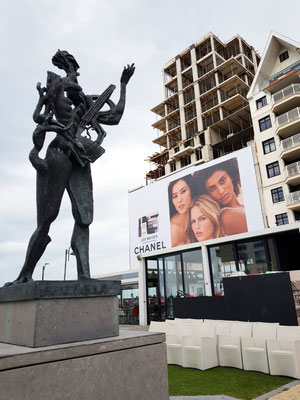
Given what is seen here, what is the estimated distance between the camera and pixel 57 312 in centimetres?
287

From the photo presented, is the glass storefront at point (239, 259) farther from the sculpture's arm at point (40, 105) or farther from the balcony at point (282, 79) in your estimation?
the balcony at point (282, 79)

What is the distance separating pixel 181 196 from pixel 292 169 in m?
13.7

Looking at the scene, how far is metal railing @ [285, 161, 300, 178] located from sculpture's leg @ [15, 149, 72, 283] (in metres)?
25.2

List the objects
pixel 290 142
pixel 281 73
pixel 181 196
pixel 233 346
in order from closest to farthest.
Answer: pixel 233 346, pixel 290 142, pixel 281 73, pixel 181 196

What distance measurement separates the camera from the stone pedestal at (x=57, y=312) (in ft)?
9.08

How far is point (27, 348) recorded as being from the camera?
8.72ft

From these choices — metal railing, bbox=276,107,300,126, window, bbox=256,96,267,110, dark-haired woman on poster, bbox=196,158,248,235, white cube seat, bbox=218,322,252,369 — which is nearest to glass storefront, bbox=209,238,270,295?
white cube seat, bbox=218,322,252,369

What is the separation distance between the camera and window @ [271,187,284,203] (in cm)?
2673

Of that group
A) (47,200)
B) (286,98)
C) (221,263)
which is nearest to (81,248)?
(47,200)

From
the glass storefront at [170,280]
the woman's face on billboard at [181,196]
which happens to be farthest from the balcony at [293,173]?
the glass storefront at [170,280]

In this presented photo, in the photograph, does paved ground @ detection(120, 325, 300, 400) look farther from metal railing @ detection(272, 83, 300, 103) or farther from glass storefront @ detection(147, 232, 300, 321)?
metal railing @ detection(272, 83, 300, 103)

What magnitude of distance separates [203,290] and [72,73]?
521 inches

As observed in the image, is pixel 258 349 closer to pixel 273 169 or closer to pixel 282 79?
pixel 273 169

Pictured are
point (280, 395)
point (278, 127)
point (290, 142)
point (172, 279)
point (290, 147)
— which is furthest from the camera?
point (278, 127)
